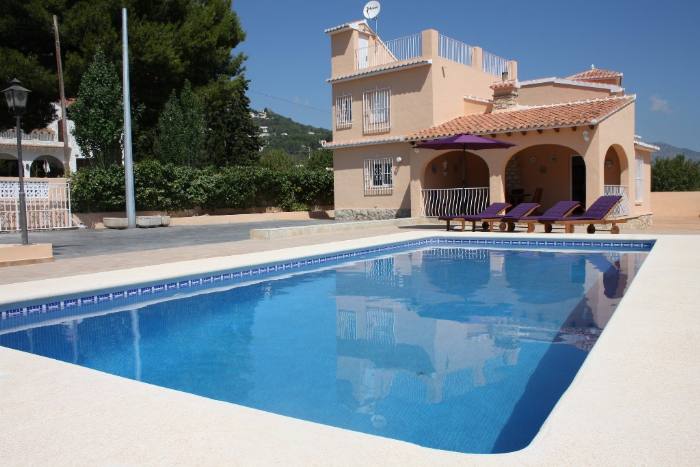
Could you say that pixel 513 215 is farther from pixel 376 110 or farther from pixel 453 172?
pixel 376 110

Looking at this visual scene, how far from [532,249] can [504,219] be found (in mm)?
2703

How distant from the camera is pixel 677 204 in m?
26.0

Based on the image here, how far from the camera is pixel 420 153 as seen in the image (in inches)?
827

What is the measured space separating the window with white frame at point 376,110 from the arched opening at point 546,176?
17.4 ft

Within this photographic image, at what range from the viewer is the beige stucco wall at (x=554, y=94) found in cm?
2278

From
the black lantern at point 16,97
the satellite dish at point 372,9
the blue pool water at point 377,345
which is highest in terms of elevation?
the satellite dish at point 372,9

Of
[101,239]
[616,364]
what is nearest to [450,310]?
[616,364]

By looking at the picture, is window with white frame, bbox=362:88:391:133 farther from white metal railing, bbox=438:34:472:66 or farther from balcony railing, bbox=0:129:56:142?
balcony railing, bbox=0:129:56:142

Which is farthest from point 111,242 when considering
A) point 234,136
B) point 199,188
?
point 234,136

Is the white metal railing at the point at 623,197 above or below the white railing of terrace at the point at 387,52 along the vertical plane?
below

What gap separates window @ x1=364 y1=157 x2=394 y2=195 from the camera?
23.5m

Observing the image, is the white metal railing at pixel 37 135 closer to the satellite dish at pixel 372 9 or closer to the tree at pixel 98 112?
the tree at pixel 98 112

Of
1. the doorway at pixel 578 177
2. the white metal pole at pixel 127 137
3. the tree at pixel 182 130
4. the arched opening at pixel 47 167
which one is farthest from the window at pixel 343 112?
the arched opening at pixel 47 167

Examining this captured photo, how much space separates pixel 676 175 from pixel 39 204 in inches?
1515
